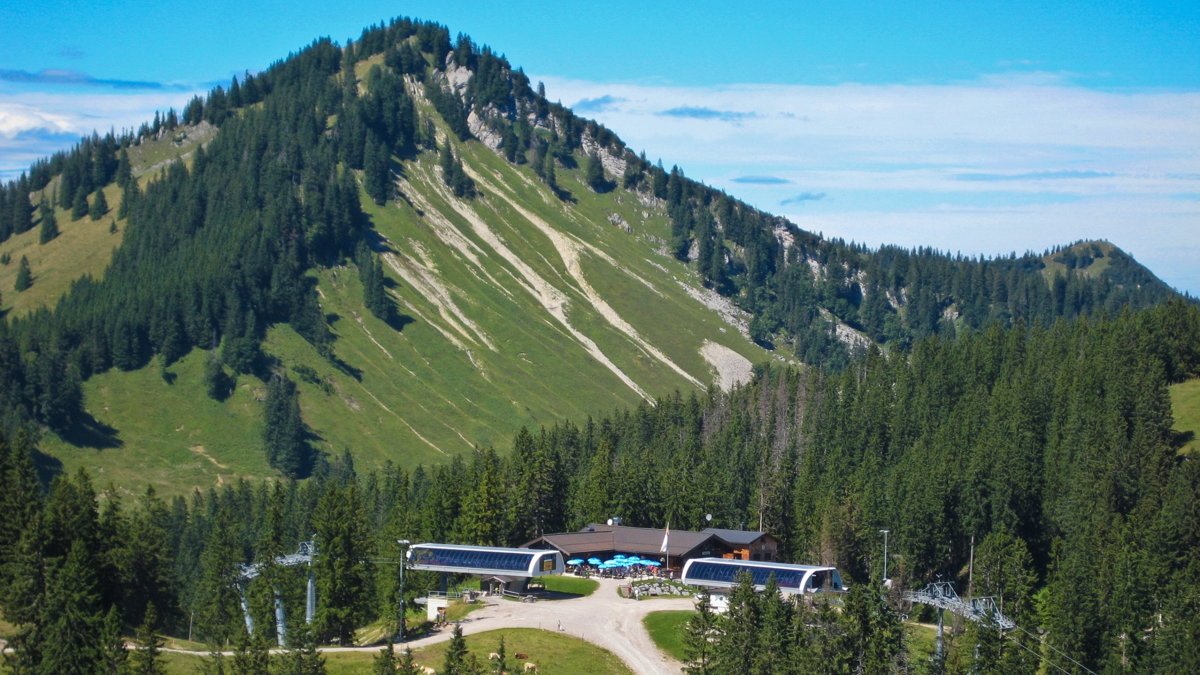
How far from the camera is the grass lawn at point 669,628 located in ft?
348

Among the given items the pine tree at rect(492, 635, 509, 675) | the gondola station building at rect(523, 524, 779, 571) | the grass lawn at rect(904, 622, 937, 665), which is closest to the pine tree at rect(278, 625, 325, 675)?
the pine tree at rect(492, 635, 509, 675)

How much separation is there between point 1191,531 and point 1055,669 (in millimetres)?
24583

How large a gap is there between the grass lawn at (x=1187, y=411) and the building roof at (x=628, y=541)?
55.7m

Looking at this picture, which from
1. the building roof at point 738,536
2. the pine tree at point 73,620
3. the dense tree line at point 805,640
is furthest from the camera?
the building roof at point 738,536

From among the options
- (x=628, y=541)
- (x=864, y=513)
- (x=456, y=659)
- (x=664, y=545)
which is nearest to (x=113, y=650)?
(x=456, y=659)

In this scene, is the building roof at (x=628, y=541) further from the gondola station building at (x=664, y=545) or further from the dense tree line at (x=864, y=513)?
the dense tree line at (x=864, y=513)

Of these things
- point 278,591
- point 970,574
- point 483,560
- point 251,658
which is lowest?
point 278,591

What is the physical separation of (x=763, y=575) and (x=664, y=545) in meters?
15.8

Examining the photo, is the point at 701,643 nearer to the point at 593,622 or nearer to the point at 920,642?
the point at 593,622

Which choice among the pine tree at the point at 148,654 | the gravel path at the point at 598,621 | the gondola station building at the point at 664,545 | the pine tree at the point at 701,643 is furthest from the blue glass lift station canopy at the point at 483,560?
the pine tree at the point at 148,654

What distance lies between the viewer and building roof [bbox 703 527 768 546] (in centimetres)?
13562

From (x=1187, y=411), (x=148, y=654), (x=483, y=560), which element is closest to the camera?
(x=148, y=654)

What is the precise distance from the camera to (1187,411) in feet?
542

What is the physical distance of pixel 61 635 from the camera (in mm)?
96062
